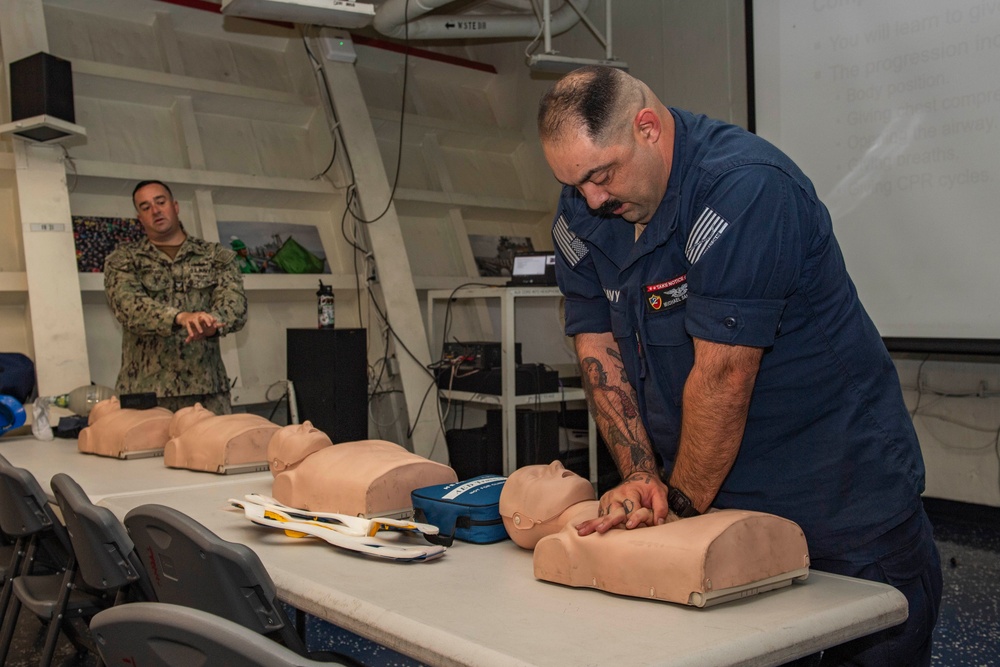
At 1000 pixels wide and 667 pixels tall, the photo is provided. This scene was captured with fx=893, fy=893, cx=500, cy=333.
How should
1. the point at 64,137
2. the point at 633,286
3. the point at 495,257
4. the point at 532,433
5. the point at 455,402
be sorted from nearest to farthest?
the point at 633,286
the point at 64,137
the point at 532,433
the point at 455,402
the point at 495,257

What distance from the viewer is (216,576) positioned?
4.19 feet

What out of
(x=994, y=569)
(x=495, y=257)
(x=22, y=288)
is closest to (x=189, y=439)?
(x=22, y=288)

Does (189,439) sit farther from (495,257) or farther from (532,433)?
(495,257)

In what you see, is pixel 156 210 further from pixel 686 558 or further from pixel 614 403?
pixel 686 558


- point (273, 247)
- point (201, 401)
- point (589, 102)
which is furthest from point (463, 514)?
point (273, 247)

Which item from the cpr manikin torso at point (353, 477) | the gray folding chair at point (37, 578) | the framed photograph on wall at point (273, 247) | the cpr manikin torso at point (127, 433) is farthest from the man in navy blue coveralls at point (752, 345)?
the framed photograph on wall at point (273, 247)

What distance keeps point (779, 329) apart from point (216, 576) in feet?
3.04

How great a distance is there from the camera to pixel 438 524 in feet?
5.21

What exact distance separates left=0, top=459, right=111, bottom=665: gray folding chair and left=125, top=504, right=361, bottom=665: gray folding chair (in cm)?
75

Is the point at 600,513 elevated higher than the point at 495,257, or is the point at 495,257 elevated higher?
the point at 495,257

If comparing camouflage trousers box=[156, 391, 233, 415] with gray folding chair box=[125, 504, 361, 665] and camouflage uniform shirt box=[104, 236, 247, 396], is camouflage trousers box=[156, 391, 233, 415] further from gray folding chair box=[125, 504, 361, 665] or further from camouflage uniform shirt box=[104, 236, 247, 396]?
gray folding chair box=[125, 504, 361, 665]

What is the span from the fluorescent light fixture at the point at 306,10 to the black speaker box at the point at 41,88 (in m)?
0.82

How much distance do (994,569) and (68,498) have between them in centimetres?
334

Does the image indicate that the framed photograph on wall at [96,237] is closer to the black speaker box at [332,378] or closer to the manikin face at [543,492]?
the black speaker box at [332,378]
